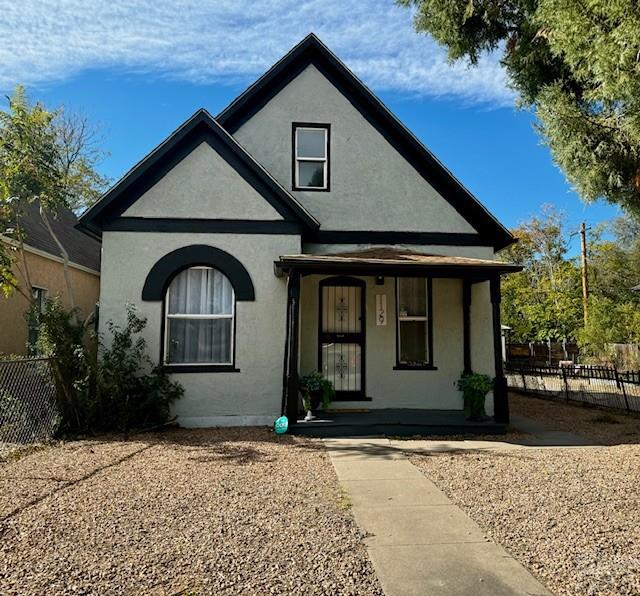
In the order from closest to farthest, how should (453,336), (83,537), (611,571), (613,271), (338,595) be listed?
1. (338,595)
2. (611,571)
3. (83,537)
4. (453,336)
5. (613,271)

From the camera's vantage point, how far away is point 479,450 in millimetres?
7613

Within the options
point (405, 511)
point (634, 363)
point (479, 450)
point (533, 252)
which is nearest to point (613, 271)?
point (533, 252)

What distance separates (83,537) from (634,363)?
66.4ft

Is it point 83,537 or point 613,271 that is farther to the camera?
point 613,271

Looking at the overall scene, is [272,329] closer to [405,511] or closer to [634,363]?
[405,511]

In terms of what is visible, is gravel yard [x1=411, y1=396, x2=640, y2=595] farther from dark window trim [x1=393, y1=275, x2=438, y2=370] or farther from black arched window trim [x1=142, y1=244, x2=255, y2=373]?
black arched window trim [x1=142, y1=244, x2=255, y2=373]

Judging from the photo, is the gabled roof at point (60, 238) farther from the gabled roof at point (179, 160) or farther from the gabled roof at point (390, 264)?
the gabled roof at point (390, 264)

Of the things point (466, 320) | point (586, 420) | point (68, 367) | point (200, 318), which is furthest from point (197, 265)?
point (586, 420)

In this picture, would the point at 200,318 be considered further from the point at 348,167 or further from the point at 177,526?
the point at 177,526

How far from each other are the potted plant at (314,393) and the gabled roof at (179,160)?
9.57 feet

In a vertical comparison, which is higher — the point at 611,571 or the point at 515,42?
the point at 515,42

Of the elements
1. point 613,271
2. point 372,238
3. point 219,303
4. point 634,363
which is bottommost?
point 634,363

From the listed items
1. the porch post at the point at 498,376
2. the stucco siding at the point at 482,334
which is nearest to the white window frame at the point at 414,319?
the stucco siding at the point at 482,334

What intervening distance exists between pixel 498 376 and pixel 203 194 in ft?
21.0
